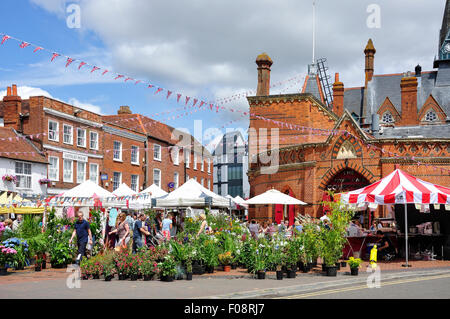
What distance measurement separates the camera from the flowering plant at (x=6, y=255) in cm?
1359

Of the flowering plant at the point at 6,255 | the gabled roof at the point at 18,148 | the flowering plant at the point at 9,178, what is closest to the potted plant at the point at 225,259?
the flowering plant at the point at 6,255

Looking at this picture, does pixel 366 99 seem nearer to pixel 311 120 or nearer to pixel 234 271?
pixel 311 120

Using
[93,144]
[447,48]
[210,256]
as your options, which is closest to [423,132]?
[210,256]

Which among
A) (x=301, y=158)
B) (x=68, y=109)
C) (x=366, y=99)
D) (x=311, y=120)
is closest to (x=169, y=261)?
(x=301, y=158)

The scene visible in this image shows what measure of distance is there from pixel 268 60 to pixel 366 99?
75.2 feet

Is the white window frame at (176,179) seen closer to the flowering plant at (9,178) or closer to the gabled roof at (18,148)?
the gabled roof at (18,148)

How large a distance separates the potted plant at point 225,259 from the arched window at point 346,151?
11.0 m

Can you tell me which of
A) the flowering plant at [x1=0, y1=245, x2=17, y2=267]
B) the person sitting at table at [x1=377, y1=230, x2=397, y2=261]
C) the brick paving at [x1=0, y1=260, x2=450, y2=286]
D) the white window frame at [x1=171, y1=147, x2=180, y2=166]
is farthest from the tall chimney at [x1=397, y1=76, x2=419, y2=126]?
the flowering plant at [x1=0, y1=245, x2=17, y2=267]

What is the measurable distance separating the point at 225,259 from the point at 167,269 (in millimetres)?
2640

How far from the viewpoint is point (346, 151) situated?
78.0 ft

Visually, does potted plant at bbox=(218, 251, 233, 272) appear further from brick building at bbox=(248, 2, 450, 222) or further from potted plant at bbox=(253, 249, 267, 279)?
brick building at bbox=(248, 2, 450, 222)

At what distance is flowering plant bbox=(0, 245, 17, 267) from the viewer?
44.6 ft
